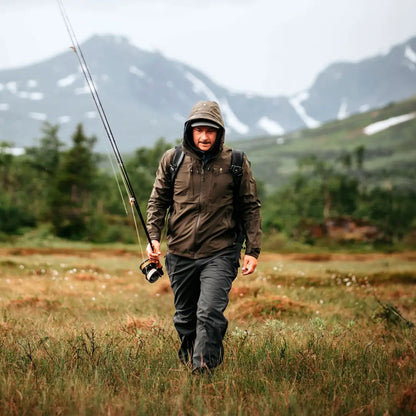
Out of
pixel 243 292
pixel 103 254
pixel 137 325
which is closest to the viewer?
pixel 137 325

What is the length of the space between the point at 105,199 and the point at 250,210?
68.4 m

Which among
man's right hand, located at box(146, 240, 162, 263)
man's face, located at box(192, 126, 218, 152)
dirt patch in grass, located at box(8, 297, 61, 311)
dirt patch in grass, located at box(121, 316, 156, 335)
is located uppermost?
man's face, located at box(192, 126, 218, 152)

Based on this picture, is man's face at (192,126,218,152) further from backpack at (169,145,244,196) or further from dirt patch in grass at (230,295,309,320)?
dirt patch in grass at (230,295,309,320)

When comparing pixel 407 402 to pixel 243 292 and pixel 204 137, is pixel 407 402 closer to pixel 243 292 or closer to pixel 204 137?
pixel 204 137

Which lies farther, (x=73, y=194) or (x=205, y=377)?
(x=73, y=194)

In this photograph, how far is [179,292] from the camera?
5.06 meters

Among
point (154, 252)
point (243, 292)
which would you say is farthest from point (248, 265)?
point (243, 292)

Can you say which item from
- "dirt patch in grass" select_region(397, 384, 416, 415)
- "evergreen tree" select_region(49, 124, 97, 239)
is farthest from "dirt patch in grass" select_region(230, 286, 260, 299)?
"evergreen tree" select_region(49, 124, 97, 239)

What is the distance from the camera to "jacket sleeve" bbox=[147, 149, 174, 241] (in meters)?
5.10

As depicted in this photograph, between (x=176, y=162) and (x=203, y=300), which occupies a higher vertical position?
(x=176, y=162)

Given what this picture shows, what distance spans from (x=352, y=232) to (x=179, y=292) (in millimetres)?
73778

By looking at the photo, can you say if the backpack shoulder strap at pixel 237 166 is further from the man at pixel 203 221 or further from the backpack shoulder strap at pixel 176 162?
the backpack shoulder strap at pixel 176 162

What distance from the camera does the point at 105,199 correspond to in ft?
236

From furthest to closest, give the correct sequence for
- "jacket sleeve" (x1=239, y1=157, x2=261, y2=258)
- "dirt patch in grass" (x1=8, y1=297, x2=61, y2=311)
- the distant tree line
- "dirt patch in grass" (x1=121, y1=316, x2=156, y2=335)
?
the distant tree line → "dirt patch in grass" (x1=8, y1=297, x2=61, y2=311) → "dirt patch in grass" (x1=121, y1=316, x2=156, y2=335) → "jacket sleeve" (x1=239, y1=157, x2=261, y2=258)
